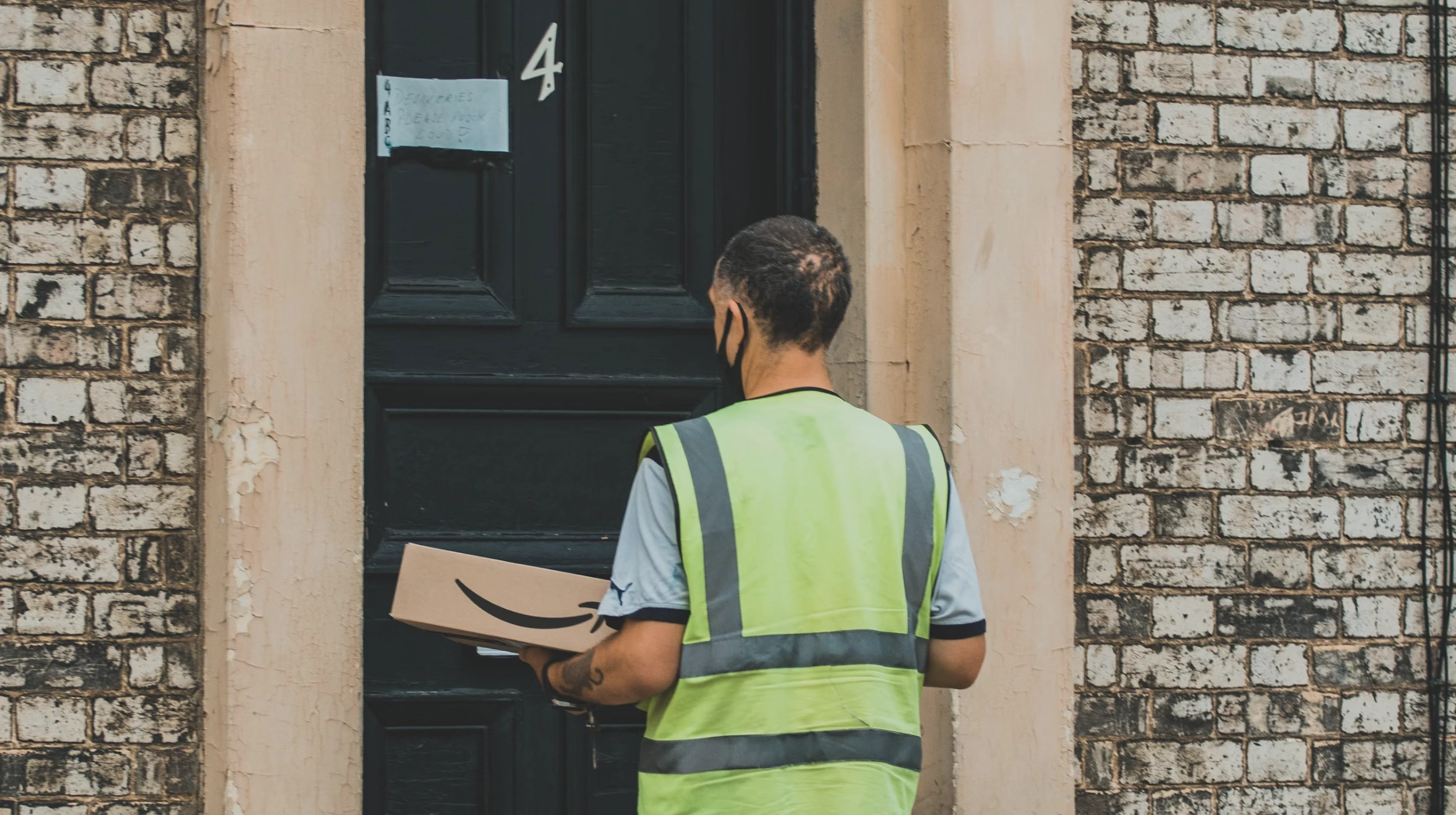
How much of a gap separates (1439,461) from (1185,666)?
3.07 ft

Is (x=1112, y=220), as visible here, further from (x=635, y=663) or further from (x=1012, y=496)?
(x=635, y=663)

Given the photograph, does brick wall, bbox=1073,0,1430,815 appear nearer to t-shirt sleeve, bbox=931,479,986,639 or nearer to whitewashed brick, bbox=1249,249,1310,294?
whitewashed brick, bbox=1249,249,1310,294

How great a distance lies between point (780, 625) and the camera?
231cm

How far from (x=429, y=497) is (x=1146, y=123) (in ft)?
7.04

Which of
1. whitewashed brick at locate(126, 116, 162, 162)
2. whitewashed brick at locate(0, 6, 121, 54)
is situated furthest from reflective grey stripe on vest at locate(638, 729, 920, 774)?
whitewashed brick at locate(0, 6, 121, 54)

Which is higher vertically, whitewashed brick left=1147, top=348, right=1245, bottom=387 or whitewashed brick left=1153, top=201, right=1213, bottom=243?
whitewashed brick left=1153, top=201, right=1213, bottom=243

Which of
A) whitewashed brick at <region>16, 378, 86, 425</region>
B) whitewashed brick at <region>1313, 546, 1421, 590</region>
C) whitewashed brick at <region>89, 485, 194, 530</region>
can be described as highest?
whitewashed brick at <region>16, 378, 86, 425</region>

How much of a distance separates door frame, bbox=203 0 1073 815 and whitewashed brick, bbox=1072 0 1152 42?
15 centimetres

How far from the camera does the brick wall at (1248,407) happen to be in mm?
4020

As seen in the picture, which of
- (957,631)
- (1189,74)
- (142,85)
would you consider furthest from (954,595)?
(142,85)

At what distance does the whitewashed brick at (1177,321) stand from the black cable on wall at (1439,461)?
2.27ft

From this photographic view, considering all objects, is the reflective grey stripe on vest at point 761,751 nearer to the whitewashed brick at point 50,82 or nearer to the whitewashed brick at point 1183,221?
the whitewashed brick at point 1183,221

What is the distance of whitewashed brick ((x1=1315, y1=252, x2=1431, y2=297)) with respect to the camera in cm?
416

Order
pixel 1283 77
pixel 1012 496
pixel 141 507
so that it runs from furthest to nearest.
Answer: pixel 1283 77, pixel 1012 496, pixel 141 507
